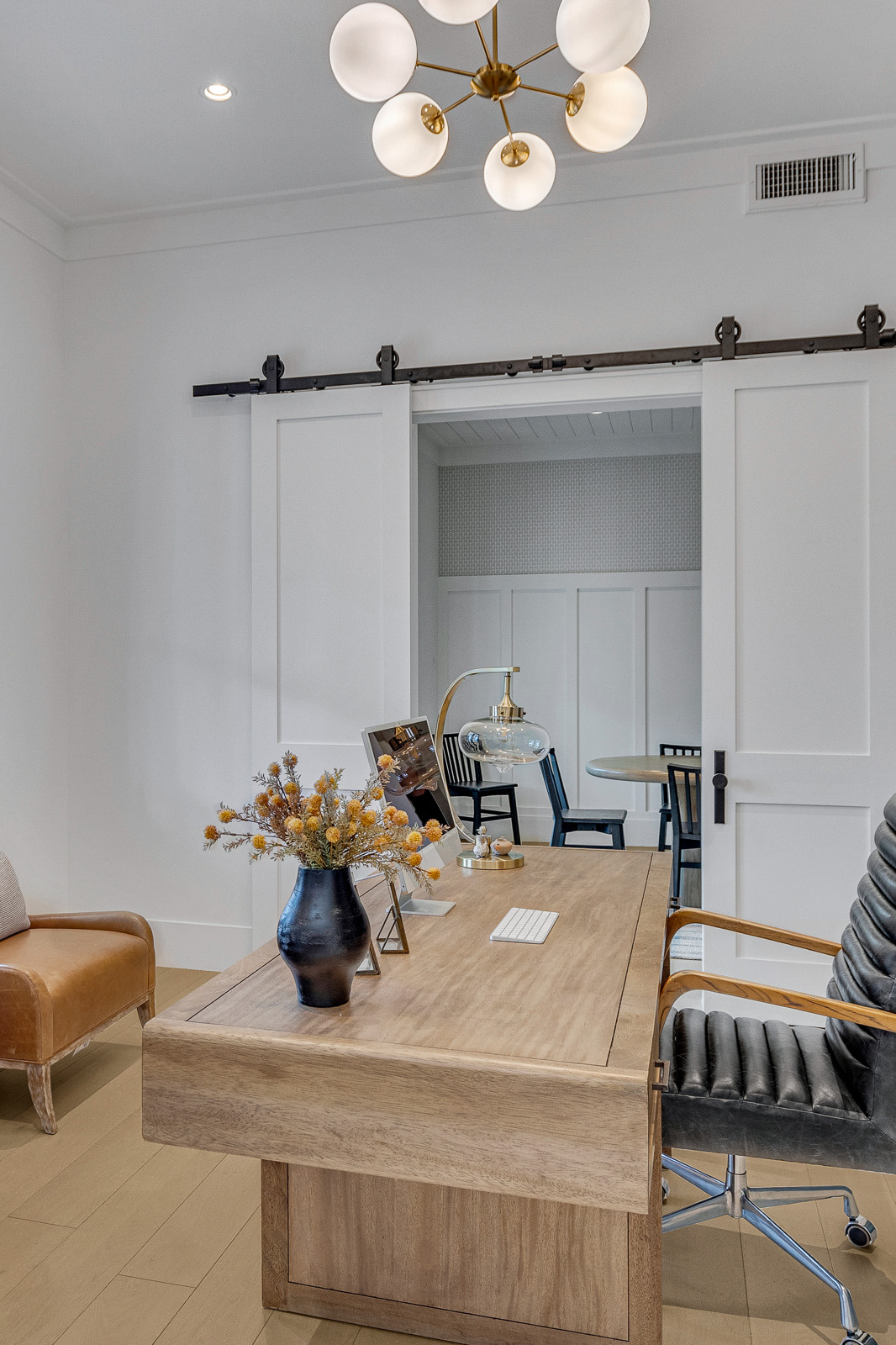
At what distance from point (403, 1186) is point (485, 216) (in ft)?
10.9

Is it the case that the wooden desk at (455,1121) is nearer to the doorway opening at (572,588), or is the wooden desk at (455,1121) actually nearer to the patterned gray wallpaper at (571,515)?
the doorway opening at (572,588)

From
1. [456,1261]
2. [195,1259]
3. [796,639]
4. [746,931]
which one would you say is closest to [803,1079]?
[746,931]

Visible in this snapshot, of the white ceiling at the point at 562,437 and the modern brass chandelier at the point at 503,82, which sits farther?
the white ceiling at the point at 562,437

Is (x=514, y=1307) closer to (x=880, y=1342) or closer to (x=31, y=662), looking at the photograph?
(x=880, y=1342)

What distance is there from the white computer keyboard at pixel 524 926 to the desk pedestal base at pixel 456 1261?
46 cm

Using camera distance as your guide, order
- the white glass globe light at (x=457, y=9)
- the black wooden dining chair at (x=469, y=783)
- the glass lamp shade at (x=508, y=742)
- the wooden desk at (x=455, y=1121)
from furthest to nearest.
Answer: the black wooden dining chair at (x=469, y=783)
the glass lamp shade at (x=508, y=742)
the white glass globe light at (x=457, y=9)
the wooden desk at (x=455, y=1121)

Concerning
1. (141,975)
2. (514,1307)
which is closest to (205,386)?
(141,975)

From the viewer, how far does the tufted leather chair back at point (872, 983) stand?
64.1 inches

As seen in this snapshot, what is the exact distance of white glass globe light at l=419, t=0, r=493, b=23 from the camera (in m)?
1.55

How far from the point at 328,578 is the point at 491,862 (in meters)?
1.62

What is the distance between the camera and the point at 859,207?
3197 millimetres

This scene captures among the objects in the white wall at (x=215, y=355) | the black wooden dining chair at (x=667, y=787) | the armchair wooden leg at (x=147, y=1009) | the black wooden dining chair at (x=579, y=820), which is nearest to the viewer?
the armchair wooden leg at (x=147, y=1009)

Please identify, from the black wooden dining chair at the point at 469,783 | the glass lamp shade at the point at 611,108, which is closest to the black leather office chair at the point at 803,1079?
the glass lamp shade at the point at 611,108

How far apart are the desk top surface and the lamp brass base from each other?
28 centimetres
